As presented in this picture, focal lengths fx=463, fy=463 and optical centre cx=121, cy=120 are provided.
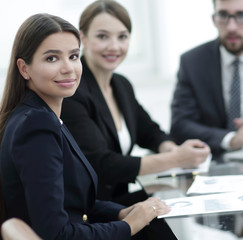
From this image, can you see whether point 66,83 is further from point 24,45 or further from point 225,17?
point 225,17

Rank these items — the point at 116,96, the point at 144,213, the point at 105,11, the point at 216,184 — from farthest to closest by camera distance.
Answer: the point at 116,96 < the point at 105,11 < the point at 216,184 < the point at 144,213

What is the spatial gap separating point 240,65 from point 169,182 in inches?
44.8

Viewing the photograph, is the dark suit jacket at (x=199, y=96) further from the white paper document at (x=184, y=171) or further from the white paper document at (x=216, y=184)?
the white paper document at (x=216, y=184)

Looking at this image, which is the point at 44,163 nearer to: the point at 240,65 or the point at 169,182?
the point at 169,182

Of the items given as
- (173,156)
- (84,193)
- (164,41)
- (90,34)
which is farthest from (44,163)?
(164,41)

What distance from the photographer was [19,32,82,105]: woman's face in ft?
4.61

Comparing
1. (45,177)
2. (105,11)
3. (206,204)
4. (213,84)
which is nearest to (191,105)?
(213,84)

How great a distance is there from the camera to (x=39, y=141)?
1.28 m

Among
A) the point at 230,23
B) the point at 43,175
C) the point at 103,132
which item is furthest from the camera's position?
the point at 230,23

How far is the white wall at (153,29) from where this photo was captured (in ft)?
12.1

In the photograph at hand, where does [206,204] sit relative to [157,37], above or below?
below

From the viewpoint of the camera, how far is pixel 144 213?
1482 millimetres

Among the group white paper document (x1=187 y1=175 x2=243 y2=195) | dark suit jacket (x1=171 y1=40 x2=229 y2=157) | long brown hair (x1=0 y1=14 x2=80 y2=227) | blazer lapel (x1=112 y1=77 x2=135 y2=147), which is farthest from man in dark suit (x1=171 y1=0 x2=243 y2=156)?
long brown hair (x1=0 y1=14 x2=80 y2=227)

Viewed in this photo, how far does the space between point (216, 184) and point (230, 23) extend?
126 centimetres
